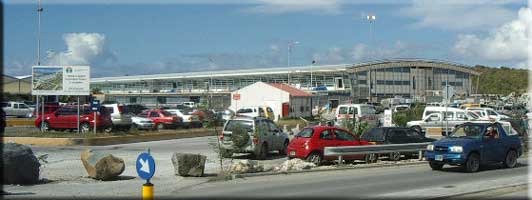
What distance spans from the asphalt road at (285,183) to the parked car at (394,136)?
7.52 ft

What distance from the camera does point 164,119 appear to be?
136ft

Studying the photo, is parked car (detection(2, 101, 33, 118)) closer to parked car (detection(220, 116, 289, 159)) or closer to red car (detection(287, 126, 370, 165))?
parked car (detection(220, 116, 289, 159))

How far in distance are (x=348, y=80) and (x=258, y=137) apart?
90.4 metres

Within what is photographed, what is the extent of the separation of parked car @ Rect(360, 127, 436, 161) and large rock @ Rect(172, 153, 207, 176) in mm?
8538

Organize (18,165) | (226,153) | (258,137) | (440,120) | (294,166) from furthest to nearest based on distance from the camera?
1. (440,120)
2. (258,137)
3. (226,153)
4. (294,166)
5. (18,165)

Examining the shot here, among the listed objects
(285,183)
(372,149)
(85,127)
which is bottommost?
(285,183)

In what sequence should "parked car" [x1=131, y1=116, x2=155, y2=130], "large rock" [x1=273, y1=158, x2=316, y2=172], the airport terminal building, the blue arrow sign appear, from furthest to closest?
the airport terminal building < "parked car" [x1=131, y1=116, x2=155, y2=130] < "large rock" [x1=273, y1=158, x2=316, y2=172] < the blue arrow sign

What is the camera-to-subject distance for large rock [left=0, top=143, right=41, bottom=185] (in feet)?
49.8

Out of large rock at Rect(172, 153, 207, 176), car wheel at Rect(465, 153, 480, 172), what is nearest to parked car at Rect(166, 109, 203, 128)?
large rock at Rect(172, 153, 207, 176)

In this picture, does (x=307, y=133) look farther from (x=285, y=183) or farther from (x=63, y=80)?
(x=63, y=80)

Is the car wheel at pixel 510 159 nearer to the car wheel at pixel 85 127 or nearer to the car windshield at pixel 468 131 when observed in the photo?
the car windshield at pixel 468 131

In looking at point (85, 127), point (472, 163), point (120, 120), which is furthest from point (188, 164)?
point (120, 120)

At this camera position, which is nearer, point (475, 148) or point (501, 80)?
point (475, 148)

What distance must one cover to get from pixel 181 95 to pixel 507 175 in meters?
121
